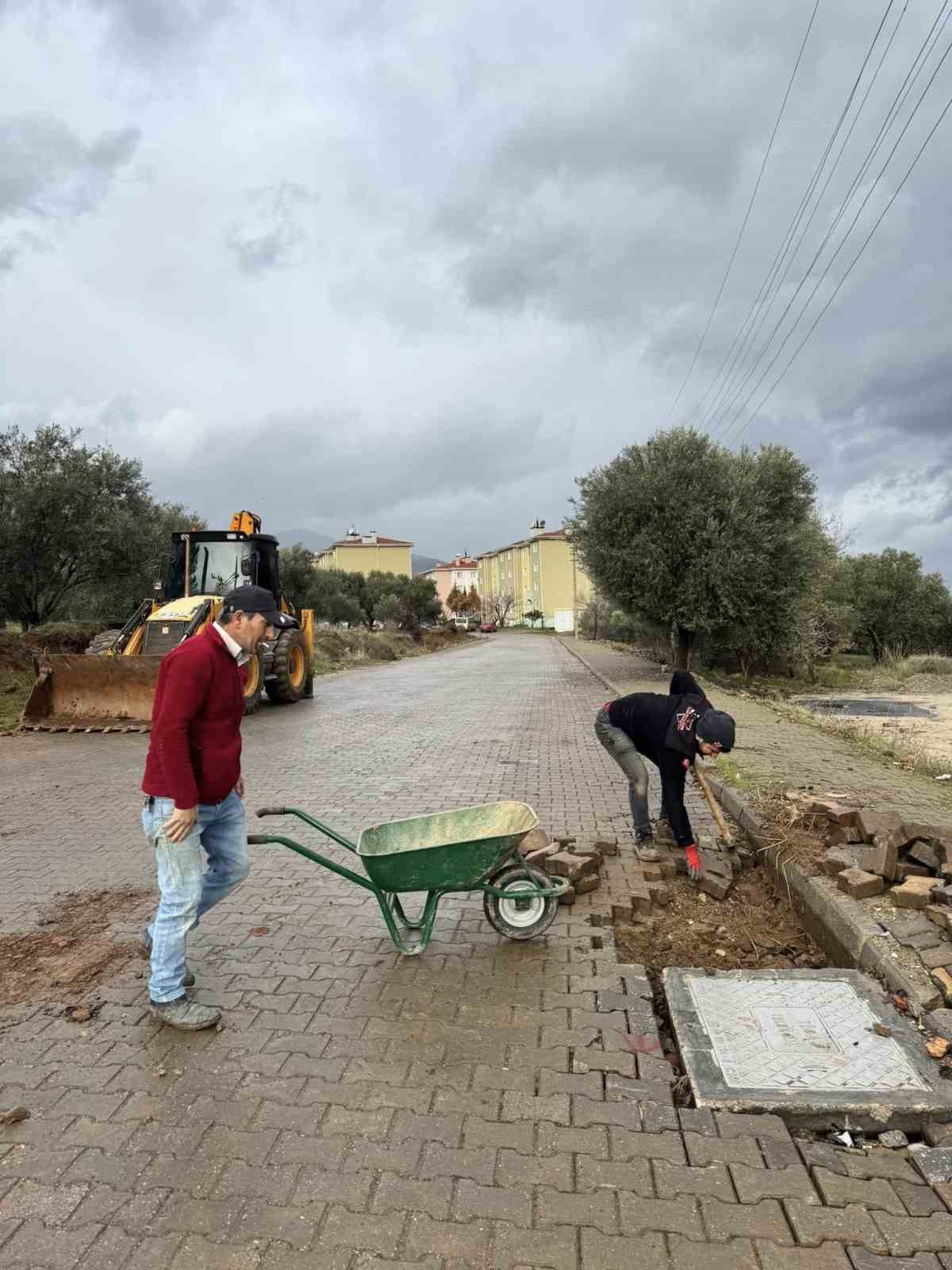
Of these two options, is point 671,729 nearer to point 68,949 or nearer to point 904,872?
point 904,872

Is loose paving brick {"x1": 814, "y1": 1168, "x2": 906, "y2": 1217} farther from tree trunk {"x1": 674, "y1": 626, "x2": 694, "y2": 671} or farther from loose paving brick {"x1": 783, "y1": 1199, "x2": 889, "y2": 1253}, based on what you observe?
tree trunk {"x1": 674, "y1": 626, "x2": 694, "y2": 671}

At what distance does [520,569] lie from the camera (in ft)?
351

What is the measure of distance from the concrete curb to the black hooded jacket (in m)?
0.64

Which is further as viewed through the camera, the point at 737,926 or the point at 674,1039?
the point at 737,926

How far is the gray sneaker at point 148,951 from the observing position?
3.60 m

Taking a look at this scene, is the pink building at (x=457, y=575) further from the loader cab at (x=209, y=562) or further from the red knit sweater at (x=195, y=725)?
the red knit sweater at (x=195, y=725)

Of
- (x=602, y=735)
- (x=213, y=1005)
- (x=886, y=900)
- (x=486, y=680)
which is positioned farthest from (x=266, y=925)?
(x=486, y=680)

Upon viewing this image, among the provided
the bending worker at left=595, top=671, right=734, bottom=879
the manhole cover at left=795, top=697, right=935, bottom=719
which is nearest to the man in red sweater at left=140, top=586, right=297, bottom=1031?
the bending worker at left=595, top=671, right=734, bottom=879

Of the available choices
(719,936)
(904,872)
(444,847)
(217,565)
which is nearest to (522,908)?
(444,847)

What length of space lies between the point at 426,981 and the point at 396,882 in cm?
47

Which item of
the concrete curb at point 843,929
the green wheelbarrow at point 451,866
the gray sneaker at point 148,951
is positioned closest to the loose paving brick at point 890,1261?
the concrete curb at point 843,929

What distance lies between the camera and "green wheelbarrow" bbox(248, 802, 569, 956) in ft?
11.9

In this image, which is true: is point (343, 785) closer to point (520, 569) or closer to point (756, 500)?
point (756, 500)

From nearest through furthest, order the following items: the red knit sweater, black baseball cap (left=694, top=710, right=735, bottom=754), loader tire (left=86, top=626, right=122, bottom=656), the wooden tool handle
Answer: the red knit sweater < black baseball cap (left=694, top=710, right=735, bottom=754) < the wooden tool handle < loader tire (left=86, top=626, right=122, bottom=656)
